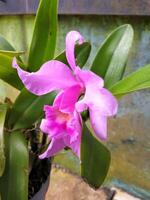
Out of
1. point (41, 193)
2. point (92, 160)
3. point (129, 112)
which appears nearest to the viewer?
point (92, 160)

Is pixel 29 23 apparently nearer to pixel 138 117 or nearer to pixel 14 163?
pixel 138 117

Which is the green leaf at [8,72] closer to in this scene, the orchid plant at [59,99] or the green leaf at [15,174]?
the orchid plant at [59,99]

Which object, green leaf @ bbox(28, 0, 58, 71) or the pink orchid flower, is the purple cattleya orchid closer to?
the pink orchid flower

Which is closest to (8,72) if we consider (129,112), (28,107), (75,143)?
(28,107)

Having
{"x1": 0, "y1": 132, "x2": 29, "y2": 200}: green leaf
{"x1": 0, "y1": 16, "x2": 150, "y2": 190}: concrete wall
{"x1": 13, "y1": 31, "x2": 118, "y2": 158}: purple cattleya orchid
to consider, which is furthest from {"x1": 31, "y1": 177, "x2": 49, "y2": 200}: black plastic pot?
{"x1": 0, "y1": 16, "x2": 150, "y2": 190}: concrete wall

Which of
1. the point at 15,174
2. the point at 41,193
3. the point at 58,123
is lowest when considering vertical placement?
the point at 41,193

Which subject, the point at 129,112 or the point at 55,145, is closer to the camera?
the point at 55,145

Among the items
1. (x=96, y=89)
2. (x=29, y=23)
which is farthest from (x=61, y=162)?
(x=96, y=89)

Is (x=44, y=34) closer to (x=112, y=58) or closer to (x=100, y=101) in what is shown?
(x=112, y=58)
